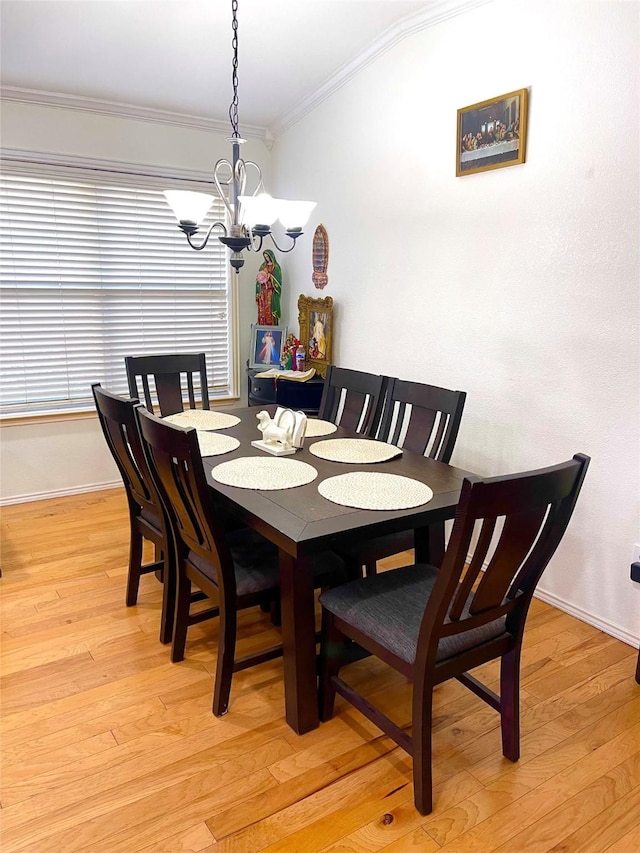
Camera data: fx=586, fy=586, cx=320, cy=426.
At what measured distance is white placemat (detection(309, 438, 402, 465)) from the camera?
2.20 m

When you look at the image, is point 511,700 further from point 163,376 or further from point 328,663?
point 163,376

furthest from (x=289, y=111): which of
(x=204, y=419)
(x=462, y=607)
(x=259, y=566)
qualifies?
(x=462, y=607)

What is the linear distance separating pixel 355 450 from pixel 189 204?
3.64 feet

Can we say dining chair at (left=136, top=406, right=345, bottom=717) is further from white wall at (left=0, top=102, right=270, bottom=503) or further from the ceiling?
white wall at (left=0, top=102, right=270, bottom=503)

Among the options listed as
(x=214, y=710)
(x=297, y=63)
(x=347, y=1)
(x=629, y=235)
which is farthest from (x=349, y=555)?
(x=297, y=63)

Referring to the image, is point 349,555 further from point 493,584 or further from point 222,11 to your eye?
point 222,11

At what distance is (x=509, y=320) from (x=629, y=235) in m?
0.60

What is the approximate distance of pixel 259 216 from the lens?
7.02 feet

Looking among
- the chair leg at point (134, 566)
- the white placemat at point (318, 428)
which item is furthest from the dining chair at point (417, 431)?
the chair leg at point (134, 566)

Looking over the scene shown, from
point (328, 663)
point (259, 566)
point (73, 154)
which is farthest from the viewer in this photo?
point (73, 154)

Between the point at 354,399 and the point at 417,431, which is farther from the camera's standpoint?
the point at 354,399

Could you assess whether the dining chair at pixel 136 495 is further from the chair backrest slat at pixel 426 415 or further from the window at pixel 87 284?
the window at pixel 87 284

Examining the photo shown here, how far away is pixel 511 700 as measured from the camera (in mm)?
1661

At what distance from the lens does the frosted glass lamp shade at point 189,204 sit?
83.7 inches
